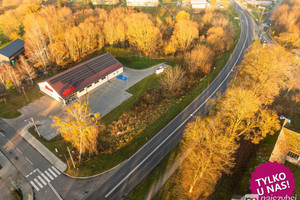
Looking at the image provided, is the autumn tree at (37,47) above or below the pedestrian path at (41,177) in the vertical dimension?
above

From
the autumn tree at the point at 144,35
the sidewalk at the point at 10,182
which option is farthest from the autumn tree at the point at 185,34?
the sidewalk at the point at 10,182

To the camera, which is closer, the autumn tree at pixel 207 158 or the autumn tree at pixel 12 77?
the autumn tree at pixel 207 158

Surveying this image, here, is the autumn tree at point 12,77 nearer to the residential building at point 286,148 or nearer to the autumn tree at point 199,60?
the autumn tree at point 199,60

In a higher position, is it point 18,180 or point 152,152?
point 152,152

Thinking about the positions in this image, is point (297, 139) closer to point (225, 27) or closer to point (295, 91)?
point (295, 91)

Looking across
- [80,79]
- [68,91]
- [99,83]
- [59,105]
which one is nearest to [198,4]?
[99,83]

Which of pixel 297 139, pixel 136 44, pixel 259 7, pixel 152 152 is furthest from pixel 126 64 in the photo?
pixel 259 7

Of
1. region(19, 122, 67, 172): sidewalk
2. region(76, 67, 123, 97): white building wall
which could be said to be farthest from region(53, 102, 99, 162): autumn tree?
region(76, 67, 123, 97): white building wall
